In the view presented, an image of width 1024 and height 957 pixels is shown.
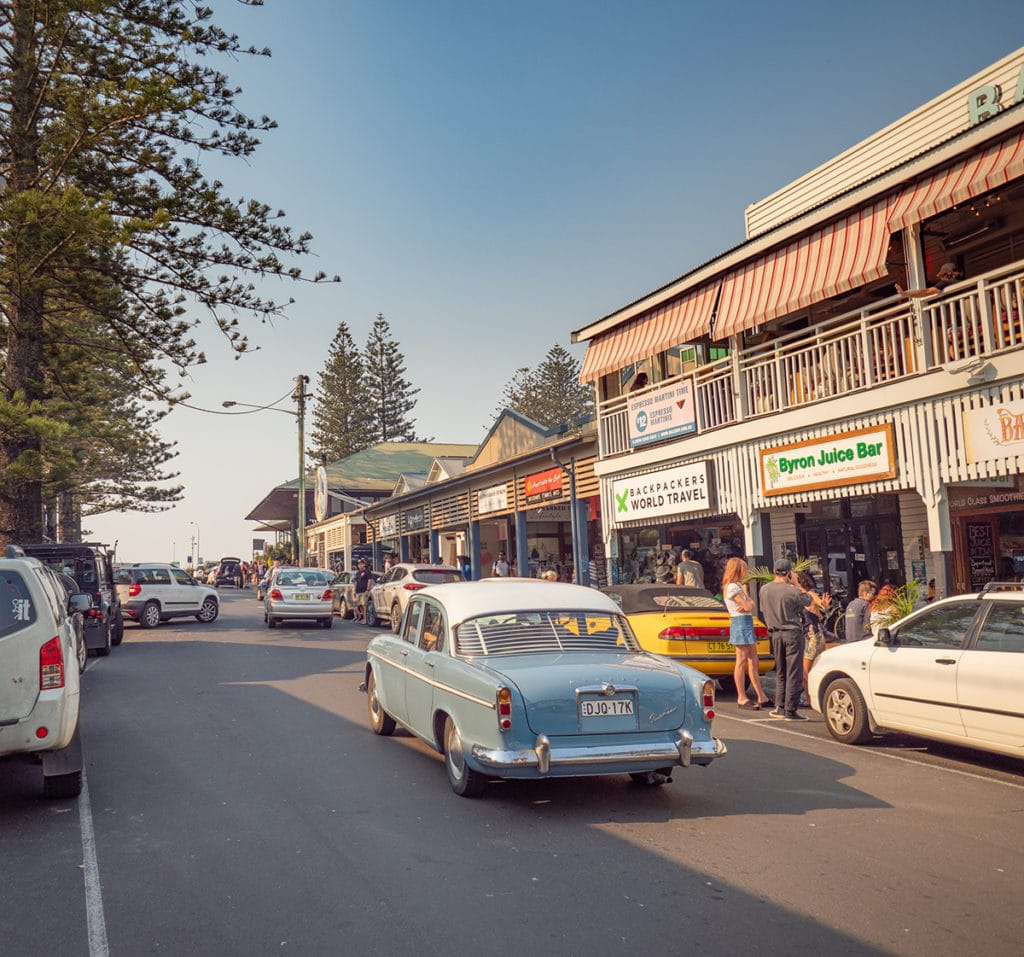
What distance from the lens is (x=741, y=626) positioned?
37.3ft

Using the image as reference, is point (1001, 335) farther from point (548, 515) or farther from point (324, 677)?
point (548, 515)

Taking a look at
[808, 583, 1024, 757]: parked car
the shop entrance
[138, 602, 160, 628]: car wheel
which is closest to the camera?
[808, 583, 1024, 757]: parked car

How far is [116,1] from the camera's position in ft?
59.7

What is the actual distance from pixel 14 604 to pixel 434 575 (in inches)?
647

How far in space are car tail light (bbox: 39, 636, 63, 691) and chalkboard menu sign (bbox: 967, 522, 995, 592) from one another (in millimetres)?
13861

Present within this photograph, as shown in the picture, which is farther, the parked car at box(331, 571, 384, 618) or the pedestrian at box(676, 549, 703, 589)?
the parked car at box(331, 571, 384, 618)

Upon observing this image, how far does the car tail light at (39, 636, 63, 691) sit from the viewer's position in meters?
6.43

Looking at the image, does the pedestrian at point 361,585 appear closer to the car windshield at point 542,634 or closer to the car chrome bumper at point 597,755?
the car windshield at point 542,634

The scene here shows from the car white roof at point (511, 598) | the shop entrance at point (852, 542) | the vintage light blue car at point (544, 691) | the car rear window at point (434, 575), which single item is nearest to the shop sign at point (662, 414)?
the shop entrance at point (852, 542)

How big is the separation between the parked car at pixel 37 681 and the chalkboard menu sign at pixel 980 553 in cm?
1378

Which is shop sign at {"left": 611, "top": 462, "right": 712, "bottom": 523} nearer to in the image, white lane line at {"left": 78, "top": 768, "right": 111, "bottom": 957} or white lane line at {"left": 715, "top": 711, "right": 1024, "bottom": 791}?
white lane line at {"left": 715, "top": 711, "right": 1024, "bottom": 791}

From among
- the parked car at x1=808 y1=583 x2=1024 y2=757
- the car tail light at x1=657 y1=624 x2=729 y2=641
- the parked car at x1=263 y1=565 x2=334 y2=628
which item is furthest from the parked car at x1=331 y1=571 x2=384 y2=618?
the parked car at x1=808 y1=583 x2=1024 y2=757

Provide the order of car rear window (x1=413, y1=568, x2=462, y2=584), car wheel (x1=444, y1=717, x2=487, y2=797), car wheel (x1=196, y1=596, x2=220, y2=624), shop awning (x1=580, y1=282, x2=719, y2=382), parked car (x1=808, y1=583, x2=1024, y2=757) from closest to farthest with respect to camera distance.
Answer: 1. car wheel (x1=444, y1=717, x2=487, y2=797)
2. parked car (x1=808, y1=583, x2=1024, y2=757)
3. shop awning (x1=580, y1=282, x2=719, y2=382)
4. car rear window (x1=413, y1=568, x2=462, y2=584)
5. car wheel (x1=196, y1=596, x2=220, y2=624)

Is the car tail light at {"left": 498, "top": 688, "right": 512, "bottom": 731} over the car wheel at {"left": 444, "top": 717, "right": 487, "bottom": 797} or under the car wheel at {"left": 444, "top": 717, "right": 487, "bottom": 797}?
over
